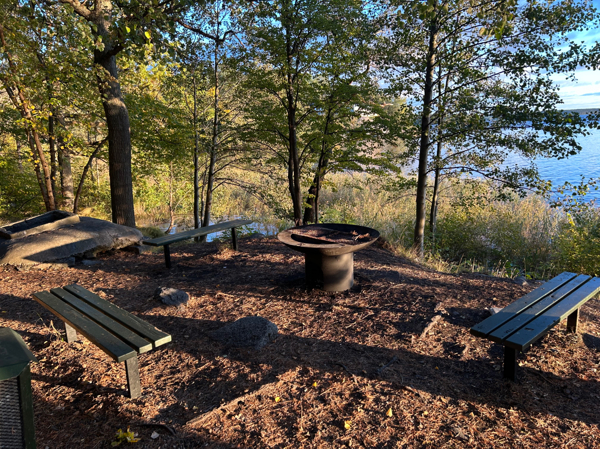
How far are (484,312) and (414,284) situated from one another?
946mm

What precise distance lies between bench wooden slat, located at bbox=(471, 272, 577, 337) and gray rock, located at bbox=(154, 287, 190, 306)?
2923 millimetres

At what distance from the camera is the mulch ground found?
2.24m

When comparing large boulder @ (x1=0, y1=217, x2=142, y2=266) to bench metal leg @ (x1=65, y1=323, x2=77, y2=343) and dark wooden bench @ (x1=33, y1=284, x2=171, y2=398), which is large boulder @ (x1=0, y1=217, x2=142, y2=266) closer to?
dark wooden bench @ (x1=33, y1=284, x2=171, y2=398)

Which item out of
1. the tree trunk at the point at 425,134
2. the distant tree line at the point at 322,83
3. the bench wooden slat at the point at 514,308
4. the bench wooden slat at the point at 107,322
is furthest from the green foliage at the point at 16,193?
Result: the bench wooden slat at the point at 514,308

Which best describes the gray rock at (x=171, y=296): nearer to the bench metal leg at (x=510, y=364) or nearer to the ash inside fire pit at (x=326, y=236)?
the ash inside fire pit at (x=326, y=236)

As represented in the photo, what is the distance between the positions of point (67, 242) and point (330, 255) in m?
4.22

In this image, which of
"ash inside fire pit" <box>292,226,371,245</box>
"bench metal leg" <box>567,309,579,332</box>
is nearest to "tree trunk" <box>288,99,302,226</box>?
"ash inside fire pit" <box>292,226,371,245</box>

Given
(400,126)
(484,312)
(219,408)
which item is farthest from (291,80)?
(219,408)

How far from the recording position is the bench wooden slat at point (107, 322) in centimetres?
243

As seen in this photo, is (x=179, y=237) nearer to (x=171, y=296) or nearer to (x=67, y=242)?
(x=171, y=296)

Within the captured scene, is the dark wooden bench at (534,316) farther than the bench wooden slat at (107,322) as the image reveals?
Yes

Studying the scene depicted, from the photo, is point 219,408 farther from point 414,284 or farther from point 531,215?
point 531,215

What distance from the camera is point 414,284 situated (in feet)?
15.4

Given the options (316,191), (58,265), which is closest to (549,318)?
(58,265)
